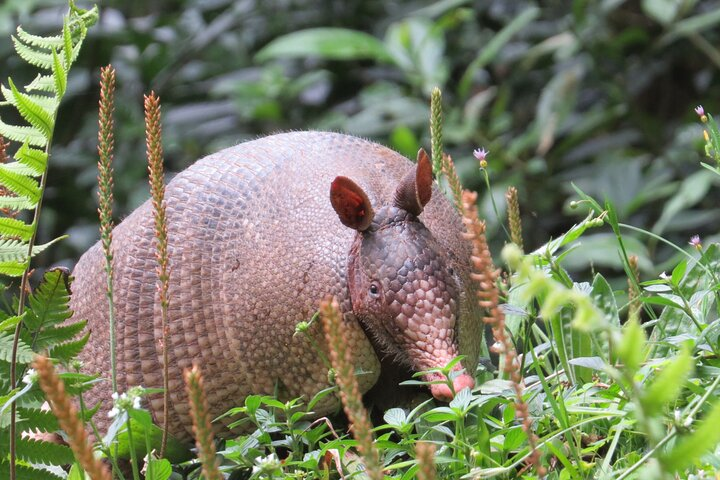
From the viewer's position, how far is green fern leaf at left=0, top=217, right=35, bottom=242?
74.0 inches

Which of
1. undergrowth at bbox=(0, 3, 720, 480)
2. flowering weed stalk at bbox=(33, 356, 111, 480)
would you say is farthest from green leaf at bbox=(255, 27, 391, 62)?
flowering weed stalk at bbox=(33, 356, 111, 480)

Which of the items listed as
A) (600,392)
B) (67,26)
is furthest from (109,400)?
(600,392)

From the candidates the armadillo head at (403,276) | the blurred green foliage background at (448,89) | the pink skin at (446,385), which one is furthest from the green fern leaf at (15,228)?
the blurred green foliage background at (448,89)

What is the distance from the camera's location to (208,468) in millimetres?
1186

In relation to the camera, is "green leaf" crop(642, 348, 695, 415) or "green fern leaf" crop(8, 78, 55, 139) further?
"green fern leaf" crop(8, 78, 55, 139)

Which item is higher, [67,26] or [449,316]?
[67,26]

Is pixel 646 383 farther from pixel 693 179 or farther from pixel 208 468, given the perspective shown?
pixel 693 179

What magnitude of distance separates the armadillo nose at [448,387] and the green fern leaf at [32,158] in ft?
2.99

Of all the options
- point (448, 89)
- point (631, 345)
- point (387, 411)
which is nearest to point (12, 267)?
point (387, 411)

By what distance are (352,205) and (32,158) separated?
83 centimetres

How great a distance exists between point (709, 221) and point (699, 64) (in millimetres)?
1200

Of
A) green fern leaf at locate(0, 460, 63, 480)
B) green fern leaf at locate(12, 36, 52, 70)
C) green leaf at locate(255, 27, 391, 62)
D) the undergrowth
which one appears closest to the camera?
the undergrowth

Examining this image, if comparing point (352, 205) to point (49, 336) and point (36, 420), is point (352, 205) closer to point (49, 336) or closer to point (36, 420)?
point (49, 336)

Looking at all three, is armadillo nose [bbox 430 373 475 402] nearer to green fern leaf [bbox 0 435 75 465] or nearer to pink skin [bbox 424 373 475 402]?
pink skin [bbox 424 373 475 402]
